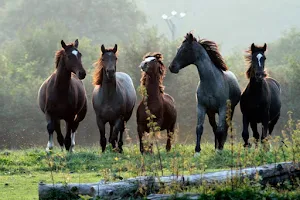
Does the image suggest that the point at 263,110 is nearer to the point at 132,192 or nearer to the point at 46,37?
the point at 132,192

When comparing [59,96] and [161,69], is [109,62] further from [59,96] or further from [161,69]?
[59,96]

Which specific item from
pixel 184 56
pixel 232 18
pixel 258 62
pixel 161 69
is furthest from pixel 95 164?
pixel 232 18

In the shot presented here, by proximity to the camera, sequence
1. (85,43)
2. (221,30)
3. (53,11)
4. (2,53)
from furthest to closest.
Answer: (221,30) < (53,11) < (2,53) < (85,43)

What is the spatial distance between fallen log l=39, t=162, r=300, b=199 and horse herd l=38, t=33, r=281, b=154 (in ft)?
24.1

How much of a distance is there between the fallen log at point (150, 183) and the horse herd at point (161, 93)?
24.1 feet

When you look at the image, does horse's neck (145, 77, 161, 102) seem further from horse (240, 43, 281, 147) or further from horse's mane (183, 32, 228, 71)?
horse (240, 43, 281, 147)

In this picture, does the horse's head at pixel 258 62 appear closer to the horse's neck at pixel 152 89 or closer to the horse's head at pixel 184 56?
the horse's head at pixel 184 56

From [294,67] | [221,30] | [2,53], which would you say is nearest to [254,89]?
[294,67]

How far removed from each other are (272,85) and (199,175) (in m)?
10.5

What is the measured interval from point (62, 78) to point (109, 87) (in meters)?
1.28

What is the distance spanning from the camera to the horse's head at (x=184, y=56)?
19.6m

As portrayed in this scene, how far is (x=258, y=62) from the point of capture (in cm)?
1872

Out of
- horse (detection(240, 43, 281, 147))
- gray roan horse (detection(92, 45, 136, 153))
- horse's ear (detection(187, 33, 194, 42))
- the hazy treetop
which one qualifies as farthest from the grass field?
the hazy treetop

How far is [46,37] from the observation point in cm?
5694
